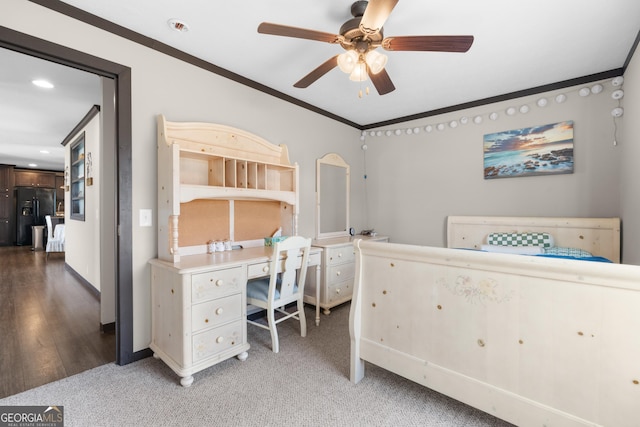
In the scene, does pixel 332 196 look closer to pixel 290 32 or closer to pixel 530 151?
pixel 530 151

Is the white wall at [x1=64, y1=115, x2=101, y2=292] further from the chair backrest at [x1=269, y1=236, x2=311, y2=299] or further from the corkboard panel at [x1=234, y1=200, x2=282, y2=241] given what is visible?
the chair backrest at [x1=269, y1=236, x2=311, y2=299]

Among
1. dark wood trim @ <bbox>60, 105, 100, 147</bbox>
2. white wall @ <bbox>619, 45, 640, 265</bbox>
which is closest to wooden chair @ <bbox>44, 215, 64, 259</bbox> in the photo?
dark wood trim @ <bbox>60, 105, 100, 147</bbox>

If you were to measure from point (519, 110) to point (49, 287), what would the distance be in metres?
6.31

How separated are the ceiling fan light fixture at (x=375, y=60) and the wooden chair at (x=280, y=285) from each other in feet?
4.56

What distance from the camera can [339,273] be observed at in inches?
129

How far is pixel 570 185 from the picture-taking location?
115 inches

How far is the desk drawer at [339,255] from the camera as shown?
317 centimetres

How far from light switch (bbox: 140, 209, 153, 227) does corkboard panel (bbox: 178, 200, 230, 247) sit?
8.7 inches

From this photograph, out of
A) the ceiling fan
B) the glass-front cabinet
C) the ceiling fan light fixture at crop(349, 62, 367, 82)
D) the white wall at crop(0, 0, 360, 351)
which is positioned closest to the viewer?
the ceiling fan

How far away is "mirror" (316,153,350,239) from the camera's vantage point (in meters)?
3.73

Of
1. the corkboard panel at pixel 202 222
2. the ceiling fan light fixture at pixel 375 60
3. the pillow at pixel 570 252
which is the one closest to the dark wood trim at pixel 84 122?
the corkboard panel at pixel 202 222

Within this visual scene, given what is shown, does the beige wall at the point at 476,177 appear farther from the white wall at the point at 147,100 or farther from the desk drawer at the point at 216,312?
the desk drawer at the point at 216,312

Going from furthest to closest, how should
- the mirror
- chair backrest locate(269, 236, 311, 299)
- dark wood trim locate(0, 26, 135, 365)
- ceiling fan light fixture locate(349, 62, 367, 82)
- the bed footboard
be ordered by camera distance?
the mirror, chair backrest locate(269, 236, 311, 299), dark wood trim locate(0, 26, 135, 365), ceiling fan light fixture locate(349, 62, 367, 82), the bed footboard

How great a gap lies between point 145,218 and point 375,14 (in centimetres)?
206
